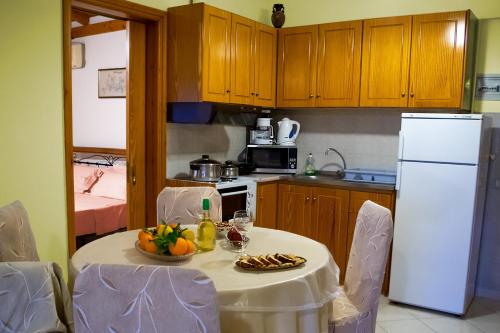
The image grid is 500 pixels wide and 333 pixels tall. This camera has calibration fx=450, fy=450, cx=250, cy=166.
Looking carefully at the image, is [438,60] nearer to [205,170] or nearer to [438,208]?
[438,208]

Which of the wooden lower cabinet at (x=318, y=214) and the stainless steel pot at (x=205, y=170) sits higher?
the stainless steel pot at (x=205, y=170)

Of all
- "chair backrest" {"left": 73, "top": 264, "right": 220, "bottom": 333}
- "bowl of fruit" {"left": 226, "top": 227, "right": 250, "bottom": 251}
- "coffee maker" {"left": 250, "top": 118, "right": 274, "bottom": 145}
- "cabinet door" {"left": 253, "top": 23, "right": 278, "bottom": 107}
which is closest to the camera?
"chair backrest" {"left": 73, "top": 264, "right": 220, "bottom": 333}

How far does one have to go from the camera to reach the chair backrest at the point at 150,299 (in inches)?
43.5

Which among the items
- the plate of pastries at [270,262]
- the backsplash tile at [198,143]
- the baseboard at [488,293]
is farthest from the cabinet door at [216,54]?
the baseboard at [488,293]

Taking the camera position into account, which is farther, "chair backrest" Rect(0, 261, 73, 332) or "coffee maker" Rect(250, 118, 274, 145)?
"coffee maker" Rect(250, 118, 274, 145)

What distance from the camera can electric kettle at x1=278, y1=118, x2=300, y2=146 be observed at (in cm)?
426

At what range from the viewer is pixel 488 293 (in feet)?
12.3

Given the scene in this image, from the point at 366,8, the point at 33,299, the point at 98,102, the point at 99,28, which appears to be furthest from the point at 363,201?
the point at 99,28

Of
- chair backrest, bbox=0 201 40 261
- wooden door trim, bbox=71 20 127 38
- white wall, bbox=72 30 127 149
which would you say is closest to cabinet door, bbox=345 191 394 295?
chair backrest, bbox=0 201 40 261

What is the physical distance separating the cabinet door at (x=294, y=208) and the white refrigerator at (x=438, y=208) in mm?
811

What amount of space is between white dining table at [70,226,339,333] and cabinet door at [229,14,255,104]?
1991 millimetres

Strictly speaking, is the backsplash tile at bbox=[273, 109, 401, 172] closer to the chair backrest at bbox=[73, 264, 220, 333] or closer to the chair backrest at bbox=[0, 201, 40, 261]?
the chair backrest at bbox=[0, 201, 40, 261]

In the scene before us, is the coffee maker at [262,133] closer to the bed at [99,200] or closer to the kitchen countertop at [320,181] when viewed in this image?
the kitchen countertop at [320,181]

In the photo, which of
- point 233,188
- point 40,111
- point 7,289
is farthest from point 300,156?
point 7,289
